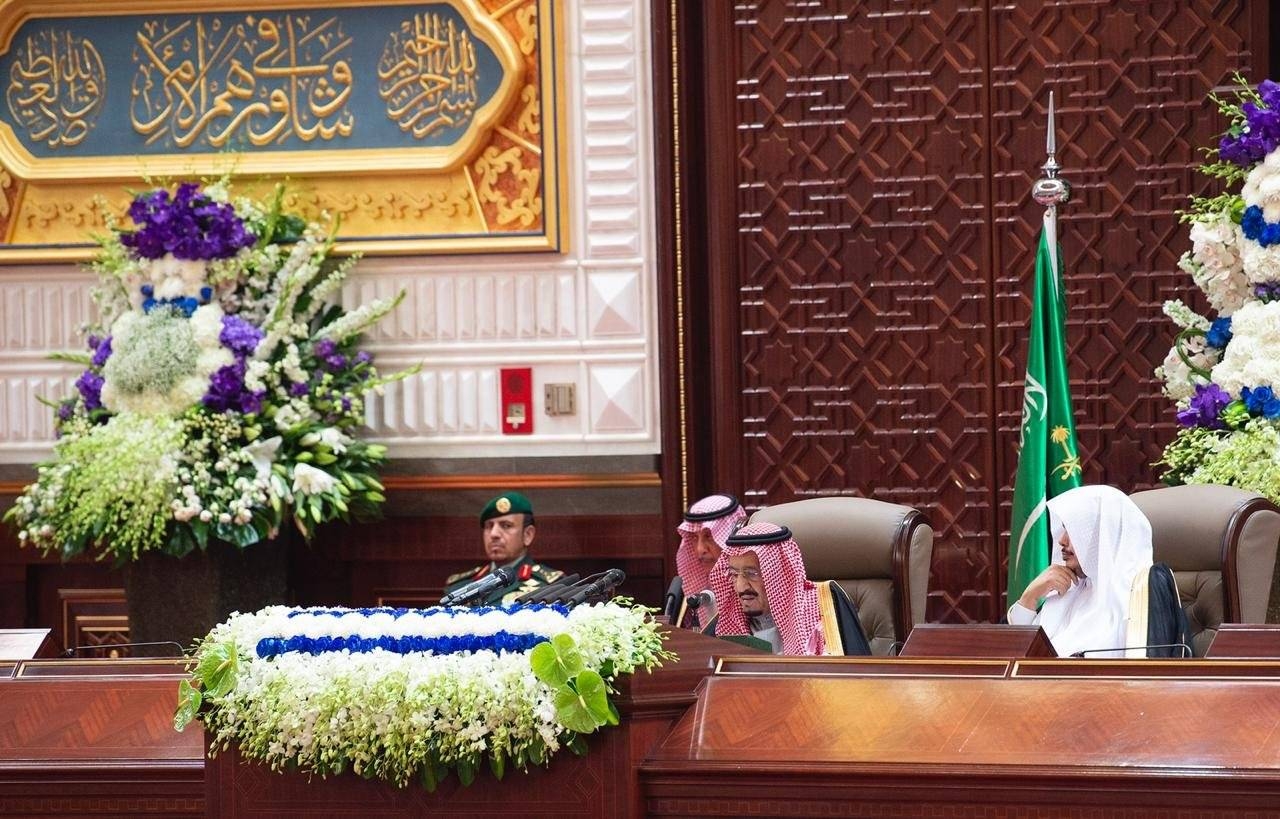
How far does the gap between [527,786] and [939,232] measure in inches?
143

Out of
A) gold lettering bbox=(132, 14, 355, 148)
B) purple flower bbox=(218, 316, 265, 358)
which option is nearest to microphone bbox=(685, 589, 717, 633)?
purple flower bbox=(218, 316, 265, 358)

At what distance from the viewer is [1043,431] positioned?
5.51 meters

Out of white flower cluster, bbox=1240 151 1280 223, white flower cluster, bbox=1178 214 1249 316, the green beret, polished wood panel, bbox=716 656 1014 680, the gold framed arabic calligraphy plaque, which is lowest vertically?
polished wood panel, bbox=716 656 1014 680

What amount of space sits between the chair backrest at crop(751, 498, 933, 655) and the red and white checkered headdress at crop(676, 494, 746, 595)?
0.18m

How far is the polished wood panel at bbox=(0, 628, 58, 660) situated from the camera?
4.30 metres

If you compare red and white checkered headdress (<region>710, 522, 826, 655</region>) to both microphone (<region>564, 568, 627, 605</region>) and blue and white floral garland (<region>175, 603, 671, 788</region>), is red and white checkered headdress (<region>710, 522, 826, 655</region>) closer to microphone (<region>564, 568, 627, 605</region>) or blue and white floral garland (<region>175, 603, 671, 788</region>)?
microphone (<region>564, 568, 627, 605</region>)

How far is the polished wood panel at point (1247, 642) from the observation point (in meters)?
3.26

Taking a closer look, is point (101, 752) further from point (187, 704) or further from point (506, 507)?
point (506, 507)

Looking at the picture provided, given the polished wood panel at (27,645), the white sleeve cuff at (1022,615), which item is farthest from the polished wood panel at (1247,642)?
the polished wood panel at (27,645)

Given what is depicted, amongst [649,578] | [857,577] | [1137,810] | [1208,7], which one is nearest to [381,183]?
[649,578]

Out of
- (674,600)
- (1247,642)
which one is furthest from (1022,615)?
(1247,642)

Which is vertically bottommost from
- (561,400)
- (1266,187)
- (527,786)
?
(527,786)

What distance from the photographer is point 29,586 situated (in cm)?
677

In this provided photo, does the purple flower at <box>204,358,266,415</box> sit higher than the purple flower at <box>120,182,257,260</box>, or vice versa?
the purple flower at <box>120,182,257,260</box>
